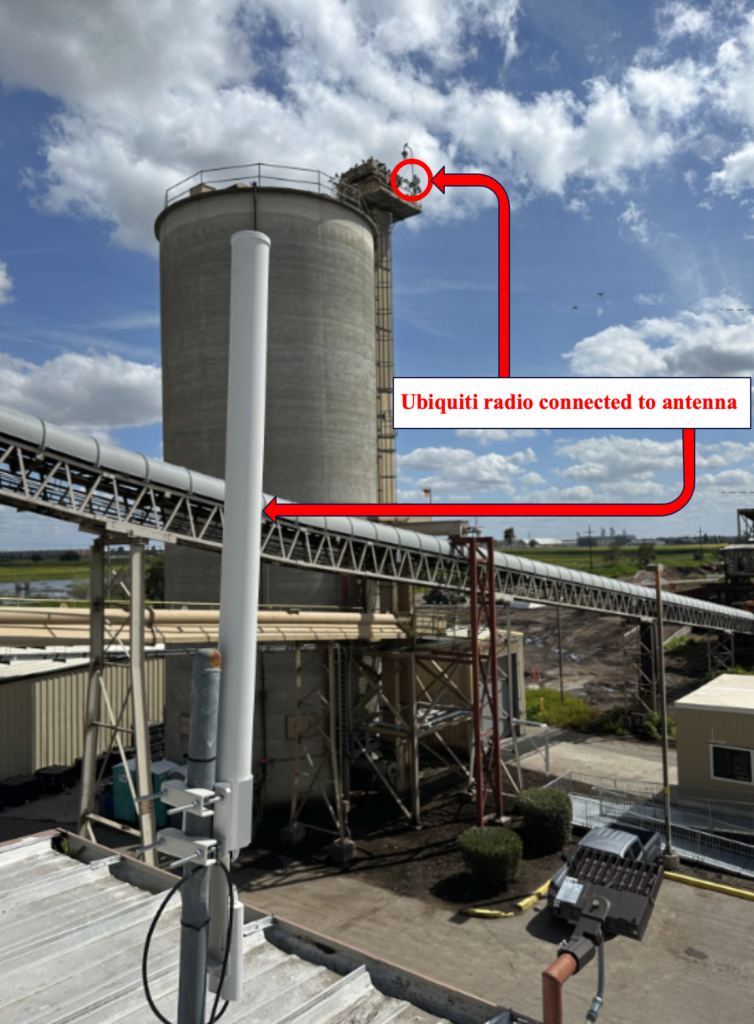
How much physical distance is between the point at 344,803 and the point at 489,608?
761cm

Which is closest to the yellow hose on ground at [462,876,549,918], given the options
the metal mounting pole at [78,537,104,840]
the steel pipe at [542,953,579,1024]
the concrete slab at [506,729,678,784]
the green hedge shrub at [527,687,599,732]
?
the metal mounting pole at [78,537,104,840]

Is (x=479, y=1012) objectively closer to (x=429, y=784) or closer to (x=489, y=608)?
(x=489, y=608)

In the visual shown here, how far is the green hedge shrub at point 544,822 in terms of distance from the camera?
67.2 feet

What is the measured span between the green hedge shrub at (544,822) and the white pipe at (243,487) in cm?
1826

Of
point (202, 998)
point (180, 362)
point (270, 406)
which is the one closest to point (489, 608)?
point (270, 406)

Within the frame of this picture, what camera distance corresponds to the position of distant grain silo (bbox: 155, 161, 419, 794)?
2573 cm

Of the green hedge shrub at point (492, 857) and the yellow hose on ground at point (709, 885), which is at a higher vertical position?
the green hedge shrub at point (492, 857)

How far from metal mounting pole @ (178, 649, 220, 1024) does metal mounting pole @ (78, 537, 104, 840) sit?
13155mm

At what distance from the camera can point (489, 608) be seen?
2342 centimetres

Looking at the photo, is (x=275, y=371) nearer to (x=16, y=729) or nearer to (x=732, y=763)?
(x=16, y=729)

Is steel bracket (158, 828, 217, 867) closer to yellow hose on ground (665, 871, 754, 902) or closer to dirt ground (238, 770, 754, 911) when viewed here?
dirt ground (238, 770, 754, 911)

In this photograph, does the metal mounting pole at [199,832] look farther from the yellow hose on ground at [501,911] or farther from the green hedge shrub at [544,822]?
the green hedge shrub at [544,822]

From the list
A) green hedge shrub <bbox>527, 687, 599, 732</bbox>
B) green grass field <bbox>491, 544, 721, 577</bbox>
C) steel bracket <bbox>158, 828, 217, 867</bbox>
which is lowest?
green hedge shrub <bbox>527, 687, 599, 732</bbox>

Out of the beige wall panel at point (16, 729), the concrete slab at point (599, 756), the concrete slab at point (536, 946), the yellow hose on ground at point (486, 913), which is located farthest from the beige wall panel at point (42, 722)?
the concrete slab at point (599, 756)
